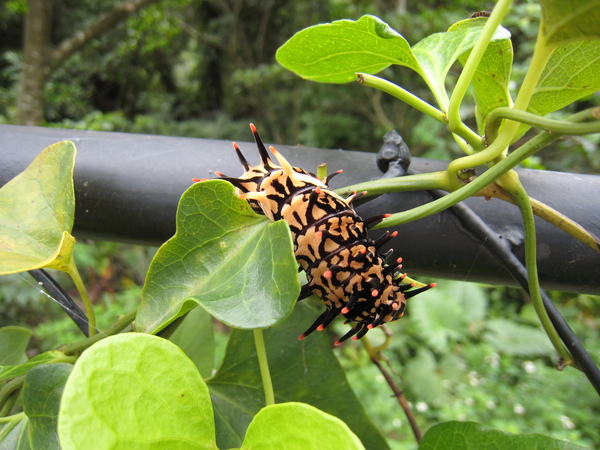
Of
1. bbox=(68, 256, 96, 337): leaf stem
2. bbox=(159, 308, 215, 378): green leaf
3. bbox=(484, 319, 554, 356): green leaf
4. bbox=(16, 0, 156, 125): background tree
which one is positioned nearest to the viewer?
bbox=(68, 256, 96, 337): leaf stem

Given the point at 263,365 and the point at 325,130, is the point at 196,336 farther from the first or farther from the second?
the point at 325,130

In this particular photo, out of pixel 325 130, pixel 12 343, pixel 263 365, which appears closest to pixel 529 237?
pixel 263 365

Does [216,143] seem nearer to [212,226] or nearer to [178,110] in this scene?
[212,226]

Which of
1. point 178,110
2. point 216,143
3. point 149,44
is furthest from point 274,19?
point 216,143

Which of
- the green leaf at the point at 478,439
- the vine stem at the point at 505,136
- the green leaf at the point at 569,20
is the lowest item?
the green leaf at the point at 478,439

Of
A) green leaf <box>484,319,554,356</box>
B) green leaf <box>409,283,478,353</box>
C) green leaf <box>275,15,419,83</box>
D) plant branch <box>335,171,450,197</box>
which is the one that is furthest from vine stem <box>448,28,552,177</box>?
green leaf <box>484,319,554,356</box>

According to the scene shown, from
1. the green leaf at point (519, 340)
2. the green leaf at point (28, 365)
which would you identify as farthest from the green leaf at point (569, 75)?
the green leaf at point (519, 340)

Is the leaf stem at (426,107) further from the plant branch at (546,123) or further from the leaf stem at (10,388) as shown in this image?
the leaf stem at (10,388)

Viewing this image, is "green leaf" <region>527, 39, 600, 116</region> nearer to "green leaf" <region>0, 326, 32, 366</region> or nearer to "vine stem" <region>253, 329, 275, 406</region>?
"vine stem" <region>253, 329, 275, 406</region>
